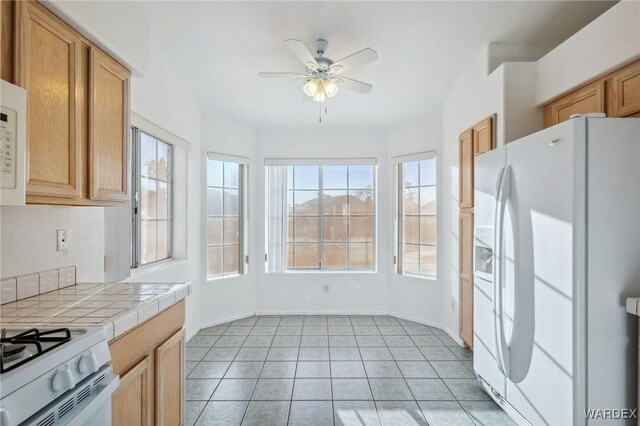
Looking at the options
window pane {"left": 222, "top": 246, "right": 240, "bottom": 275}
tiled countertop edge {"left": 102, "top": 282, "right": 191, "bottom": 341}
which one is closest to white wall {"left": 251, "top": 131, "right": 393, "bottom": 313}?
window pane {"left": 222, "top": 246, "right": 240, "bottom": 275}

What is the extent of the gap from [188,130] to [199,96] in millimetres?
406

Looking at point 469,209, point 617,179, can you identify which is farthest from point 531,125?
point 617,179

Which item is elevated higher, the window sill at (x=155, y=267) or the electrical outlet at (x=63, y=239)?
the electrical outlet at (x=63, y=239)

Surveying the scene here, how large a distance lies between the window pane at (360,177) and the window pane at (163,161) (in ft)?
7.80

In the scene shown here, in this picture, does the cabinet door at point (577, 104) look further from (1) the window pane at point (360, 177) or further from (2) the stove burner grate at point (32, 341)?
(2) the stove burner grate at point (32, 341)

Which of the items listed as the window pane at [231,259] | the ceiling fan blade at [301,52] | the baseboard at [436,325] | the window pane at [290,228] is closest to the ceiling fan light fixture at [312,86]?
the ceiling fan blade at [301,52]

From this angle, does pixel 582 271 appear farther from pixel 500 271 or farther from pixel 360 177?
pixel 360 177

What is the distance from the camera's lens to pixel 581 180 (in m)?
1.45

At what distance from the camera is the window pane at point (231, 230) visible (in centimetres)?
421

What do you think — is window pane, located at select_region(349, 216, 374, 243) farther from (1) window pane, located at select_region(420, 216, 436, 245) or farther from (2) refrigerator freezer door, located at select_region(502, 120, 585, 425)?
(2) refrigerator freezer door, located at select_region(502, 120, 585, 425)

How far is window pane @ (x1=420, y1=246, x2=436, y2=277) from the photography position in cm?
402

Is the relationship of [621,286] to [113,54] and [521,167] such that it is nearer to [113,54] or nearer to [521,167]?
[521,167]

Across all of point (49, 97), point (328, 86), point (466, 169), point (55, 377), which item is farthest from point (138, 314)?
point (466, 169)

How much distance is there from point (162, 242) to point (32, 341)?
2.43m
